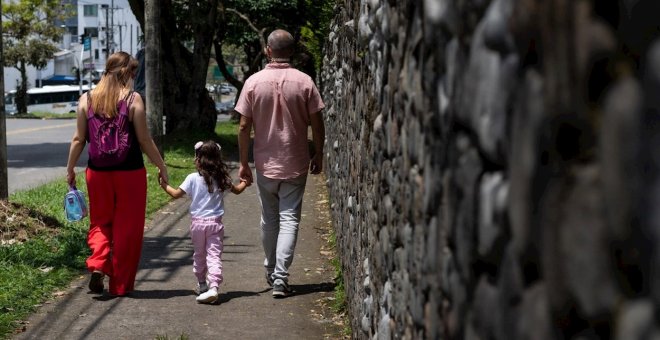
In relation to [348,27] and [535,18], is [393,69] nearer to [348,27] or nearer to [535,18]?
[535,18]

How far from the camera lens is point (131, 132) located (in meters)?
7.36

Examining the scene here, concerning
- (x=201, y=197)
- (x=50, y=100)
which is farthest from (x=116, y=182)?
(x=50, y=100)

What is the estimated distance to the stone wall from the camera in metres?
1.47

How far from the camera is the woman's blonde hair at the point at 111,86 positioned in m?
7.29

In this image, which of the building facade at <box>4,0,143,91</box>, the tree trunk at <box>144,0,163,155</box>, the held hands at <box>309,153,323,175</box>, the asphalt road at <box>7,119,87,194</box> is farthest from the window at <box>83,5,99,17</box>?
the held hands at <box>309,153,323,175</box>

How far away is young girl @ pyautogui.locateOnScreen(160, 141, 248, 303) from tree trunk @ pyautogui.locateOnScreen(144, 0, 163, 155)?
9592 mm

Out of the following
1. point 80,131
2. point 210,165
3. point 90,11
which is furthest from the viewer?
point 90,11

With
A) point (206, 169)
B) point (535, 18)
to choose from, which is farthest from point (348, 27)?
point (535, 18)

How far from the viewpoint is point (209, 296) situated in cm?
720

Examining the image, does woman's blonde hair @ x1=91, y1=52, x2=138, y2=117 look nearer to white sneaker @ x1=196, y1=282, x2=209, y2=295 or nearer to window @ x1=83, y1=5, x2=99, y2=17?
white sneaker @ x1=196, y1=282, x2=209, y2=295

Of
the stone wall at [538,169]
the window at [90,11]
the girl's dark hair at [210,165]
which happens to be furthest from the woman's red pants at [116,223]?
the window at [90,11]

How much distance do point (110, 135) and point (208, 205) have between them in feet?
2.79

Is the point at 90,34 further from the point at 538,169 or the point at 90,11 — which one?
the point at 538,169

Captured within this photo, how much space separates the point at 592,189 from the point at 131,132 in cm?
609
